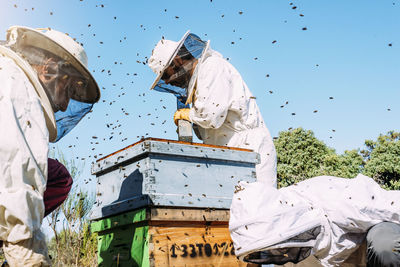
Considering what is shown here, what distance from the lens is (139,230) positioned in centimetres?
289

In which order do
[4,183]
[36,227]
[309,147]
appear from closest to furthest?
[4,183] → [36,227] → [309,147]

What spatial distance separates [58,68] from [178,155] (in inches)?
42.6

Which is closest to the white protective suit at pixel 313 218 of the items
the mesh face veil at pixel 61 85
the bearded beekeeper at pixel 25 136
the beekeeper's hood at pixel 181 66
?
the bearded beekeeper at pixel 25 136

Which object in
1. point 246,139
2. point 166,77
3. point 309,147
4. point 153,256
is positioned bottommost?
point 153,256

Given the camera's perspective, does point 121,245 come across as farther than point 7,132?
Yes

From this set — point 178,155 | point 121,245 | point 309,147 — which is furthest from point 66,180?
point 309,147

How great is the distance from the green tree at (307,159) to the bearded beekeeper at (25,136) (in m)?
16.0

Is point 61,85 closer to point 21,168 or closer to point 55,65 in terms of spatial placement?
point 55,65

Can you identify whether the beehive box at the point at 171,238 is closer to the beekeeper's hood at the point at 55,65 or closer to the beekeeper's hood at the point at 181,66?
the beekeeper's hood at the point at 55,65

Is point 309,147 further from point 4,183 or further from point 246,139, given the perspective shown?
point 4,183

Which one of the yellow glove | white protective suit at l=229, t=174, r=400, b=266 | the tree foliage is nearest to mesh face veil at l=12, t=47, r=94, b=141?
the yellow glove

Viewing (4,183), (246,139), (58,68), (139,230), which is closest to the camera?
(4,183)

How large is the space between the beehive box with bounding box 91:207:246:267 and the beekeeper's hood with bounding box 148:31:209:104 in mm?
1494

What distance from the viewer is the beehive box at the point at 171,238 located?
2.74 meters
